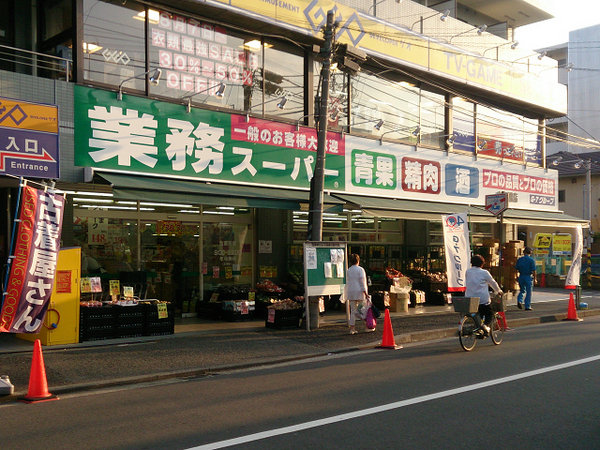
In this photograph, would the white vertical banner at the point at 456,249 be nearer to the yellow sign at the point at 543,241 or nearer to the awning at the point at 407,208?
the awning at the point at 407,208

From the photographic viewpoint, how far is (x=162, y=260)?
14.3 m

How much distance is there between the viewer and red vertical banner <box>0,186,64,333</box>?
8.48 m

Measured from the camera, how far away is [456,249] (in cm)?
1429

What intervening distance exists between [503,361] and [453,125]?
12133 mm

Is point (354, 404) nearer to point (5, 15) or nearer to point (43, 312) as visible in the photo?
point (43, 312)

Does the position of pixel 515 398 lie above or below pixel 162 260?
below

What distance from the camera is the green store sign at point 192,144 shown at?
38.7ft

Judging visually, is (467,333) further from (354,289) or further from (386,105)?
(386,105)

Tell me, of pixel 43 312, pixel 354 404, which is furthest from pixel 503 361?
pixel 43 312

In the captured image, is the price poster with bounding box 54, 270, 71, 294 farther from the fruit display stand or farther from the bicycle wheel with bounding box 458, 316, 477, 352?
the bicycle wheel with bounding box 458, 316, 477, 352

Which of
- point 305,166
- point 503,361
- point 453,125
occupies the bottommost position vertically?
point 503,361

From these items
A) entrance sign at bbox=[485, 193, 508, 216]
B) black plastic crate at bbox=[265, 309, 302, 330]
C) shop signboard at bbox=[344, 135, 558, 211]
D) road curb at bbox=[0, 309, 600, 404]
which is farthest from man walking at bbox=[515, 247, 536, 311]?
black plastic crate at bbox=[265, 309, 302, 330]

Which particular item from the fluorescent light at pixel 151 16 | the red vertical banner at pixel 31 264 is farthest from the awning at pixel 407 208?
the red vertical banner at pixel 31 264

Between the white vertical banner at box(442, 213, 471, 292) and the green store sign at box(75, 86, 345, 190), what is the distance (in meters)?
3.36
